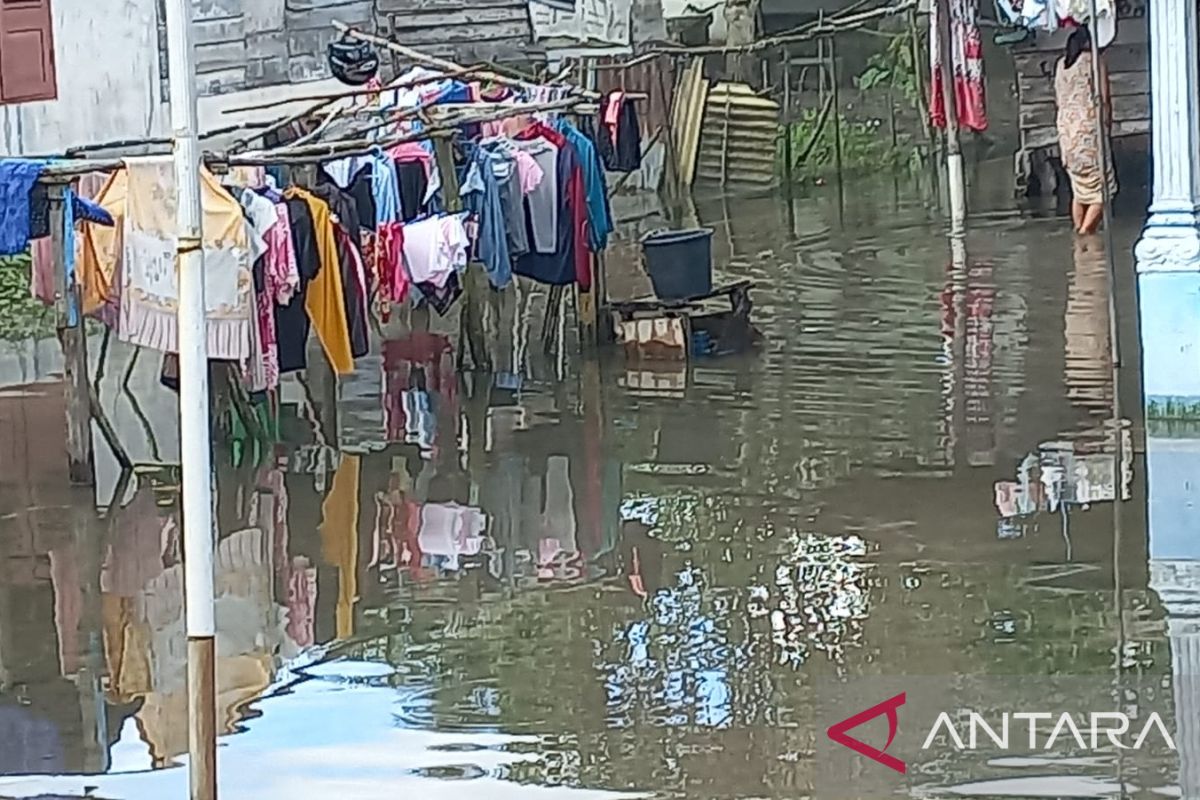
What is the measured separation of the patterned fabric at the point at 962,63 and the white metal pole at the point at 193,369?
14.1 meters

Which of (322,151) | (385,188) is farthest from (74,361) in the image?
(385,188)

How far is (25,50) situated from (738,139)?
433 inches

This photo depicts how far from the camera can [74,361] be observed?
10492 millimetres

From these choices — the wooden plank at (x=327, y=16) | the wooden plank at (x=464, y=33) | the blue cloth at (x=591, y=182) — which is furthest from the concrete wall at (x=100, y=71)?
the blue cloth at (x=591, y=182)

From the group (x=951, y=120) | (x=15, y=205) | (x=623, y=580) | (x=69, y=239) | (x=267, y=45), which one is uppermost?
(x=267, y=45)

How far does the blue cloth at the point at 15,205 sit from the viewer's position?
33.1ft

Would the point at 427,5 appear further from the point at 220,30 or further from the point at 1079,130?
the point at 1079,130

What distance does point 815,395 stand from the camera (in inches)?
479

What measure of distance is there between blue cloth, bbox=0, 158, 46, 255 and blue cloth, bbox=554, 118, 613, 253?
3.80m

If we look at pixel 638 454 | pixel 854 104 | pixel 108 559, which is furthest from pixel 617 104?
pixel 854 104

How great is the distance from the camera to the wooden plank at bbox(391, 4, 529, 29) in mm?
20562

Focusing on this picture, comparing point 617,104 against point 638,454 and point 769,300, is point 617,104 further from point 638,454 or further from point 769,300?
point 638,454

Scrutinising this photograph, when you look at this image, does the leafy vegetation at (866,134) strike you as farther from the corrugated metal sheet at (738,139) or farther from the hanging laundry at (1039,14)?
the hanging laundry at (1039,14)

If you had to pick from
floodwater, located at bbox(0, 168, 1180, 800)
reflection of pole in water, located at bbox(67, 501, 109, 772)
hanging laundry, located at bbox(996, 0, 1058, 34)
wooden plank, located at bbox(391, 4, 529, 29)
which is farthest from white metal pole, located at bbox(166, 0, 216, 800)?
wooden plank, located at bbox(391, 4, 529, 29)
